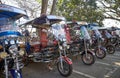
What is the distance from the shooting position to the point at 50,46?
707 centimetres

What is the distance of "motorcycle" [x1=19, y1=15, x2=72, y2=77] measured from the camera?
6139 millimetres

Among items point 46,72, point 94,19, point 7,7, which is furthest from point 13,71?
point 94,19

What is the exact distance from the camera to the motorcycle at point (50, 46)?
→ 614 cm

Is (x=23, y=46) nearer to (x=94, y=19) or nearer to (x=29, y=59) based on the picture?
(x=29, y=59)

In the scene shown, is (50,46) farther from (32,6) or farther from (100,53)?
(32,6)

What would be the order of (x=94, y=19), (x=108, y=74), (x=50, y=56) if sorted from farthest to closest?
(x=94, y=19), (x=50, y=56), (x=108, y=74)

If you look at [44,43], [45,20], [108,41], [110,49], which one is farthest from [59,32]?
[110,49]

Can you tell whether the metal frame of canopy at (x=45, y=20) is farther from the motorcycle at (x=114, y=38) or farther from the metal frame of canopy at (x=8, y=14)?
the motorcycle at (x=114, y=38)

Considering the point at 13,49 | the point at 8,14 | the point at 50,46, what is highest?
the point at 8,14

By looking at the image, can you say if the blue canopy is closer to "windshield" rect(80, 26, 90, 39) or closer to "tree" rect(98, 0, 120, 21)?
"windshield" rect(80, 26, 90, 39)

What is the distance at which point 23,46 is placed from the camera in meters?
7.55

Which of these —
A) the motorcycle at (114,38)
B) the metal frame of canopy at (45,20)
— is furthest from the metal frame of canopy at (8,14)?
the motorcycle at (114,38)

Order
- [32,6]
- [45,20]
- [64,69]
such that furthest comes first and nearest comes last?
[32,6] < [45,20] < [64,69]

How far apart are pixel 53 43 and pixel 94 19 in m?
10.5
